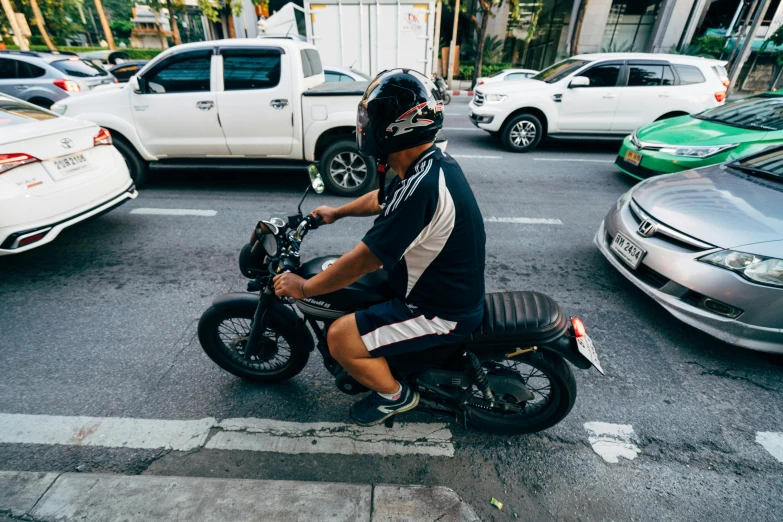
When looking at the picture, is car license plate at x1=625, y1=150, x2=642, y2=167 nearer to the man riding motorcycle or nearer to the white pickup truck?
the white pickup truck

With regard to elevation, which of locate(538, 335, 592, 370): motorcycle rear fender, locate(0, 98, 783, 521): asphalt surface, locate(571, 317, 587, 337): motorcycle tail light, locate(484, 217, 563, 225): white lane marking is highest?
locate(571, 317, 587, 337): motorcycle tail light

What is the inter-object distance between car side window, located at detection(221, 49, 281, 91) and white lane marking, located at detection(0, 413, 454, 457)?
4.37 metres

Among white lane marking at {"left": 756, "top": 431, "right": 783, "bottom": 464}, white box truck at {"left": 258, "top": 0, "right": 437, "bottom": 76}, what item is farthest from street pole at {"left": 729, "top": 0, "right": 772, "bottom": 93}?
white lane marking at {"left": 756, "top": 431, "right": 783, "bottom": 464}

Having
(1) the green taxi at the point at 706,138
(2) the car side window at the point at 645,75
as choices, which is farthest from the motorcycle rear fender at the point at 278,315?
(2) the car side window at the point at 645,75

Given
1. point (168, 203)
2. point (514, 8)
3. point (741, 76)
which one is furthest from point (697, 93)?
point (741, 76)

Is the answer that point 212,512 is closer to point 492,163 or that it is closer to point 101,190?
point 101,190

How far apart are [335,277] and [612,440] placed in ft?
6.11

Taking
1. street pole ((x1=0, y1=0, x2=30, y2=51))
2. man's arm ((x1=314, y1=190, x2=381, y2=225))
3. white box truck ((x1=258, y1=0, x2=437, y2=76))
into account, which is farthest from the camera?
street pole ((x1=0, y1=0, x2=30, y2=51))

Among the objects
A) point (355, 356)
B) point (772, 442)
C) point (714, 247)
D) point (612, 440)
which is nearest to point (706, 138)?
point (714, 247)

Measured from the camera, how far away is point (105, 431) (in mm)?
2213

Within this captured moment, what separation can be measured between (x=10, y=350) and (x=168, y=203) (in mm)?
2888

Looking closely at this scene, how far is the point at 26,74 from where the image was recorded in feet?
29.4

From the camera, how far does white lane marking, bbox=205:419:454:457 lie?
2.16 m

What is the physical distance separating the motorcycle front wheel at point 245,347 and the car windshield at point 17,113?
2923 mm
